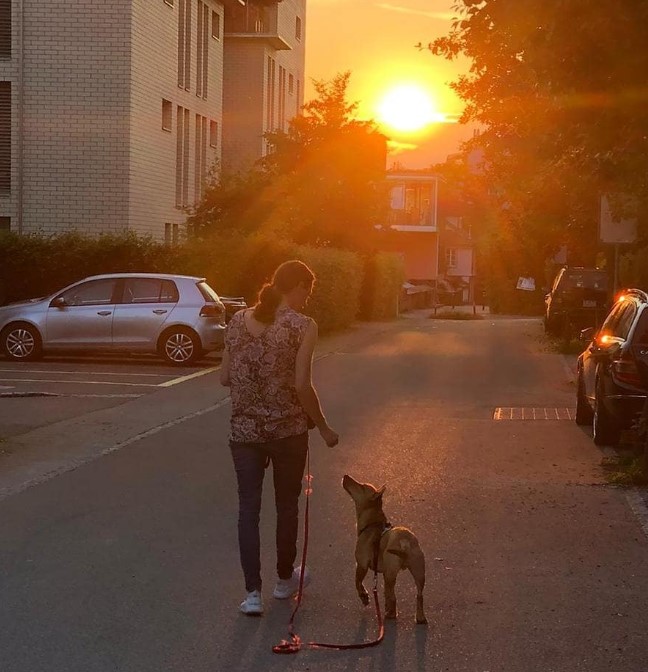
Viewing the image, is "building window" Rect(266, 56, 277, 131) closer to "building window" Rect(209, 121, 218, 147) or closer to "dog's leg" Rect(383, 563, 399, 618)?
"building window" Rect(209, 121, 218, 147)

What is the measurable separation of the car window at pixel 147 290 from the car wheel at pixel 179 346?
678mm

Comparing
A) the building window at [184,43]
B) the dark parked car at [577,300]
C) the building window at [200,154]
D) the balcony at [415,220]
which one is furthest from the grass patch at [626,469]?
the balcony at [415,220]

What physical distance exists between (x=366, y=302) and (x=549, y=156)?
29.9 meters

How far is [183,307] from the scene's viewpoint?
2234 cm

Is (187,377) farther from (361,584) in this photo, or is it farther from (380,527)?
(380,527)

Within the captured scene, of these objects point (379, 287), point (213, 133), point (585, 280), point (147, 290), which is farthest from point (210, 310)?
point (379, 287)

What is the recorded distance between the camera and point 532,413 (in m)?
16.2

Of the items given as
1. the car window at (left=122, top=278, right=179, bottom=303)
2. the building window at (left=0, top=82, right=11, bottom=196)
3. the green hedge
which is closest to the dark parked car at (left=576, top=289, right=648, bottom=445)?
the car window at (left=122, top=278, right=179, bottom=303)

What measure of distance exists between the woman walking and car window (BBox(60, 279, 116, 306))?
649 inches

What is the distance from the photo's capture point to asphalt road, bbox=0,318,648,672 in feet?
18.8

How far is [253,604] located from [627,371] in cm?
710

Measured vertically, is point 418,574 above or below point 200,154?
below

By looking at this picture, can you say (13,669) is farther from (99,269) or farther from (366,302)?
(366,302)

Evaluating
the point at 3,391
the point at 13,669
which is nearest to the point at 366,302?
the point at 3,391
